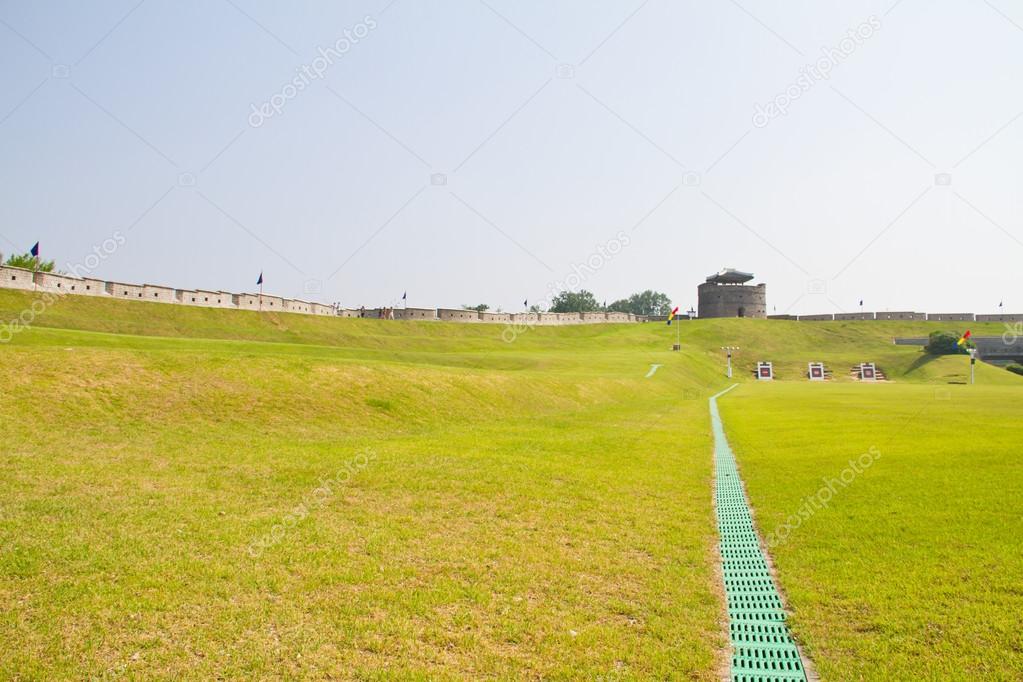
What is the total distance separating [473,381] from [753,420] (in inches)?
498

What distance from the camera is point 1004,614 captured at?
6.52 meters

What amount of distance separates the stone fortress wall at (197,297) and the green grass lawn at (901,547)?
56852 millimetres

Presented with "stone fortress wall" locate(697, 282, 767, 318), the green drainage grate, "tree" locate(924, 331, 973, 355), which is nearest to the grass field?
the green drainage grate

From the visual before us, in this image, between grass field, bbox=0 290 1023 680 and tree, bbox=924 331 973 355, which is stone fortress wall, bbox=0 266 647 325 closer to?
grass field, bbox=0 290 1023 680

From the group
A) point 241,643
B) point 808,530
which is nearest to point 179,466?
point 241,643

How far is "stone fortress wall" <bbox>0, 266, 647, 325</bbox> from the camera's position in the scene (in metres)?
50.6

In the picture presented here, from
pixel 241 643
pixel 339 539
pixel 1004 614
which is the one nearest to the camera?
pixel 241 643

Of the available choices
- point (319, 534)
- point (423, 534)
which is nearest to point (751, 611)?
point (423, 534)

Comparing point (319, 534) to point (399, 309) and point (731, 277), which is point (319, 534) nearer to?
point (399, 309)

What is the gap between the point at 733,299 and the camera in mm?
134875

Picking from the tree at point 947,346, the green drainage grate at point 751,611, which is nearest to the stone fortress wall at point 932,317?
the tree at point 947,346

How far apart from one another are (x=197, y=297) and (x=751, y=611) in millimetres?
67262

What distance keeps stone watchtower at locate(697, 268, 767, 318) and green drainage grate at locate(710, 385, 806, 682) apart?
5136 inches

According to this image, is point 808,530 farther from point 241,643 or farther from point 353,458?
point 353,458
